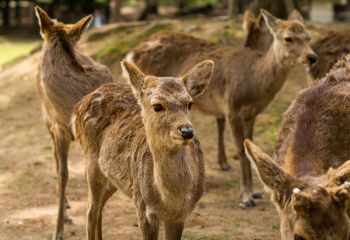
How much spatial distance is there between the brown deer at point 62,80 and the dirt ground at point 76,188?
0.74 meters

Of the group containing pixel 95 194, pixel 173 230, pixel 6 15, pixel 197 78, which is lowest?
pixel 6 15

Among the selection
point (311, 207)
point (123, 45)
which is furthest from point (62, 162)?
point (123, 45)

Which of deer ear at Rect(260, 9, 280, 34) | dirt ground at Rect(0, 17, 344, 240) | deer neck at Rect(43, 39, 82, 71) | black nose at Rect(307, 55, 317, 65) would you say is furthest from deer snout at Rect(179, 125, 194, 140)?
deer ear at Rect(260, 9, 280, 34)

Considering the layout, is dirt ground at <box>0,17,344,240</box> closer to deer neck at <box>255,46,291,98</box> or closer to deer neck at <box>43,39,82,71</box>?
deer neck at <box>255,46,291,98</box>

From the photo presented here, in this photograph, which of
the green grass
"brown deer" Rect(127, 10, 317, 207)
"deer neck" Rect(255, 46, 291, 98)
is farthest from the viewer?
the green grass

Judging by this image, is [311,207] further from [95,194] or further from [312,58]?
[312,58]

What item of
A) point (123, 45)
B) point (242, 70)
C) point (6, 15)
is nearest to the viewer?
point (242, 70)

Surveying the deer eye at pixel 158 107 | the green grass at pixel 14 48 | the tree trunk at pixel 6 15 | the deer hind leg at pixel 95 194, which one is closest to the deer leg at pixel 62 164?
the deer hind leg at pixel 95 194

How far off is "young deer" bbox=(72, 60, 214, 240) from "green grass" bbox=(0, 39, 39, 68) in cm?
1604

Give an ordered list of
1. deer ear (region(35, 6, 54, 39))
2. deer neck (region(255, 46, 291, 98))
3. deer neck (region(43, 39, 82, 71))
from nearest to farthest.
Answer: deer neck (region(43, 39, 82, 71)), deer ear (region(35, 6, 54, 39)), deer neck (region(255, 46, 291, 98))

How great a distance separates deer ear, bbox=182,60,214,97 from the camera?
20.2 ft

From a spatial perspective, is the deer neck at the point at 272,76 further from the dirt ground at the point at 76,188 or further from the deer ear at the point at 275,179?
the deer ear at the point at 275,179

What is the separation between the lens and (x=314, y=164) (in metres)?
5.24

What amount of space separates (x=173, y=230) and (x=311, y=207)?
200cm
